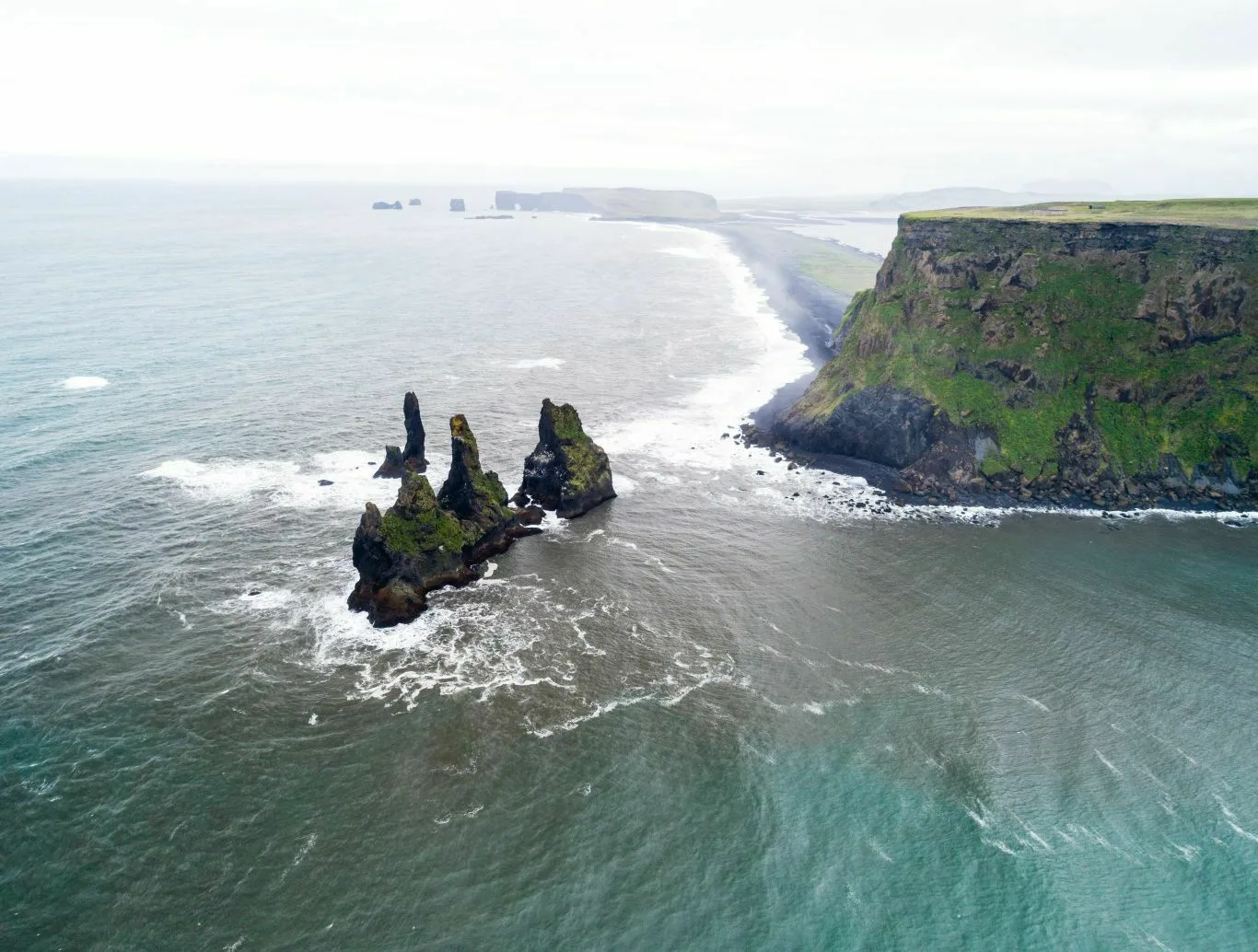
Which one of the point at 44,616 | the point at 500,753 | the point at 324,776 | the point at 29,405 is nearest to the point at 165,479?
the point at 44,616

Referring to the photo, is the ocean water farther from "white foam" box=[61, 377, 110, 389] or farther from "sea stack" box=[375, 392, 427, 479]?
"white foam" box=[61, 377, 110, 389]

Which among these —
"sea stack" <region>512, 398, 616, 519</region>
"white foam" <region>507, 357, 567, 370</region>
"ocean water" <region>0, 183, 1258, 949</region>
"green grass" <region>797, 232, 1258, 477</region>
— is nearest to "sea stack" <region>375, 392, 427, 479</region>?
"ocean water" <region>0, 183, 1258, 949</region>

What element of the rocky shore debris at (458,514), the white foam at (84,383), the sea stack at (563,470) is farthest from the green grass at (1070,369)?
the white foam at (84,383)

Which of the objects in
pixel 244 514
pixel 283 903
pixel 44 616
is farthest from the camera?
pixel 244 514

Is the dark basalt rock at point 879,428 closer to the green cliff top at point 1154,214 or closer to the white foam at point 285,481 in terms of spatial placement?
the green cliff top at point 1154,214

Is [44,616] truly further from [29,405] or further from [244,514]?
[29,405]
